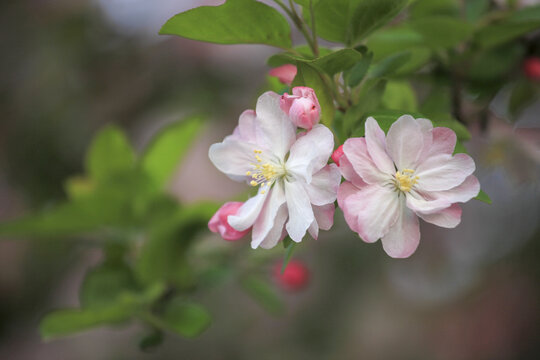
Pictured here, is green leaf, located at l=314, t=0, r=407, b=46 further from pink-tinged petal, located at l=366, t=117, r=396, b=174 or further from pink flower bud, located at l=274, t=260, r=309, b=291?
pink flower bud, located at l=274, t=260, r=309, b=291

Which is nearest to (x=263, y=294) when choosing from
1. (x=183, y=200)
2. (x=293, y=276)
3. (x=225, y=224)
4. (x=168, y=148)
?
(x=293, y=276)

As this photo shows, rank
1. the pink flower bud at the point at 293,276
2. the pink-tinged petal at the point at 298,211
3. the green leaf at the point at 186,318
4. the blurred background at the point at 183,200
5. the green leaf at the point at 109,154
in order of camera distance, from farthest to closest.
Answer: the blurred background at the point at 183,200 → the pink flower bud at the point at 293,276 → the green leaf at the point at 109,154 → the green leaf at the point at 186,318 → the pink-tinged petal at the point at 298,211

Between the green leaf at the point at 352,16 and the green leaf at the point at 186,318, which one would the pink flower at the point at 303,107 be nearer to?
the green leaf at the point at 352,16

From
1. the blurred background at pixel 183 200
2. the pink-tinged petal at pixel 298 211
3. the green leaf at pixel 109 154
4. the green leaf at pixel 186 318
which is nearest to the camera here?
the pink-tinged petal at pixel 298 211

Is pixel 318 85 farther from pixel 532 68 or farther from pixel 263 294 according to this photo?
pixel 263 294

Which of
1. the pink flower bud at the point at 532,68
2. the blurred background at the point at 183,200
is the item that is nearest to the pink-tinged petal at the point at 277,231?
the pink flower bud at the point at 532,68

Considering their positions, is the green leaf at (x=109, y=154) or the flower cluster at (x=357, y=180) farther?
the green leaf at (x=109, y=154)

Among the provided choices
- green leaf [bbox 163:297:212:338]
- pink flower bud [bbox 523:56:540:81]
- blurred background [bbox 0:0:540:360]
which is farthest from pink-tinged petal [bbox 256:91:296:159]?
blurred background [bbox 0:0:540:360]
